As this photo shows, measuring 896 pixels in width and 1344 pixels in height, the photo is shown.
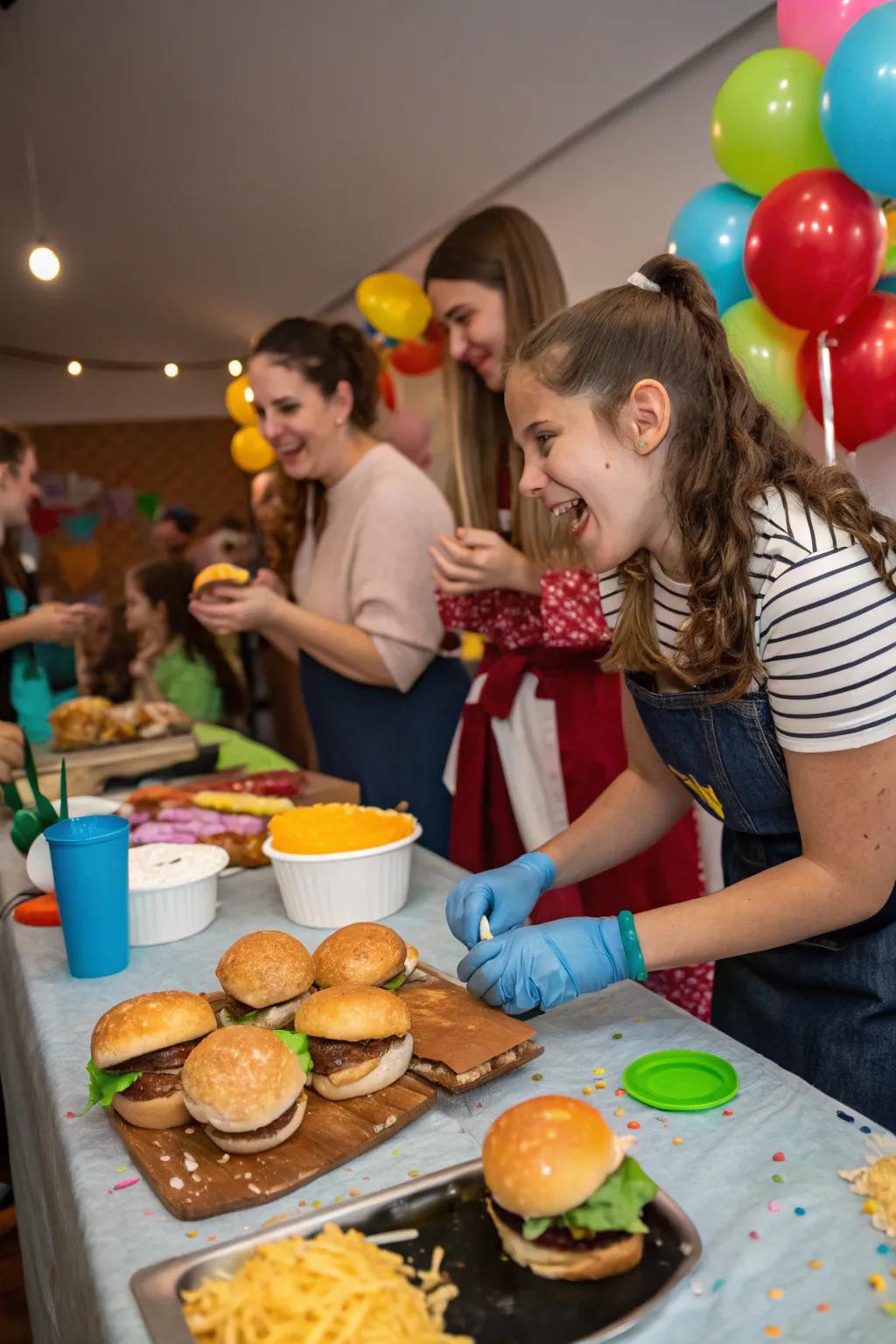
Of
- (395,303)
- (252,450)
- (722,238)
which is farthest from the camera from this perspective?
(252,450)

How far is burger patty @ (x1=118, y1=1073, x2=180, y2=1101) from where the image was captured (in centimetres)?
110

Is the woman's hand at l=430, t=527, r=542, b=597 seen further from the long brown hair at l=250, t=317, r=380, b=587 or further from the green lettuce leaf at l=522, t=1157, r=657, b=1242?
the green lettuce leaf at l=522, t=1157, r=657, b=1242

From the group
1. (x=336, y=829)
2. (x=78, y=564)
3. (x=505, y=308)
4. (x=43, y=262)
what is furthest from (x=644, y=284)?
(x=78, y=564)

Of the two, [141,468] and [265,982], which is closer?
[265,982]

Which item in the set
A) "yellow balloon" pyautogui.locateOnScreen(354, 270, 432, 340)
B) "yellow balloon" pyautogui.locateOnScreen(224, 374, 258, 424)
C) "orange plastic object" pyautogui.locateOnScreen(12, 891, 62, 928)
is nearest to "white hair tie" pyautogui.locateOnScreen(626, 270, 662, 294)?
"orange plastic object" pyautogui.locateOnScreen(12, 891, 62, 928)

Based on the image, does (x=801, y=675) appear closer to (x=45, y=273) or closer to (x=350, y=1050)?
(x=350, y=1050)

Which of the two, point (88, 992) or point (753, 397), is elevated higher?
point (753, 397)

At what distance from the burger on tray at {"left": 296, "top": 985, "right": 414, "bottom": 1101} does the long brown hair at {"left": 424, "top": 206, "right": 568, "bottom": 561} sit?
1.45 meters

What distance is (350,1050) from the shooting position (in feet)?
3.75

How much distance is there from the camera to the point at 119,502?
20.6 ft

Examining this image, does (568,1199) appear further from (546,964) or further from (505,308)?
(505,308)

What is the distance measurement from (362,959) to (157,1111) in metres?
0.30

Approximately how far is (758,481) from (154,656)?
4.66 m

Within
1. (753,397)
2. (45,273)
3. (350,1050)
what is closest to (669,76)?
(45,273)
